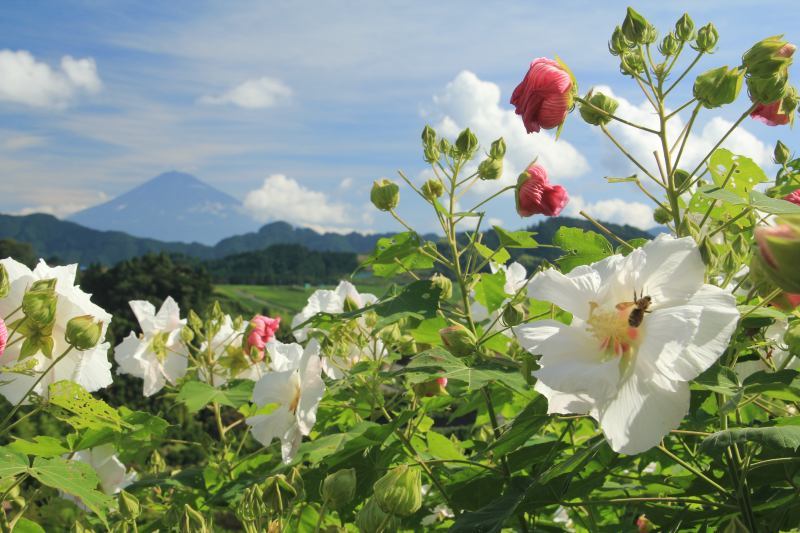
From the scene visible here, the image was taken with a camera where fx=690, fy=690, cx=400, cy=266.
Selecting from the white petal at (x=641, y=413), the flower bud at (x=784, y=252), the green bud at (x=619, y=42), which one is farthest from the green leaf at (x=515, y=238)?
the flower bud at (x=784, y=252)

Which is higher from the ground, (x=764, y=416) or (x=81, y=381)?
(x=81, y=381)

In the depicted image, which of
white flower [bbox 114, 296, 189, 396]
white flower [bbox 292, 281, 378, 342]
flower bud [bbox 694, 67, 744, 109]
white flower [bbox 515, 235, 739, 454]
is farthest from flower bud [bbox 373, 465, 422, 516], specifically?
white flower [bbox 114, 296, 189, 396]

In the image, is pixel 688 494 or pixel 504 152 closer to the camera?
pixel 688 494

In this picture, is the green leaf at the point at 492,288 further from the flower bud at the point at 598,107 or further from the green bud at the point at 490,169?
the flower bud at the point at 598,107

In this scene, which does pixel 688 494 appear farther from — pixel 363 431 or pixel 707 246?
pixel 363 431

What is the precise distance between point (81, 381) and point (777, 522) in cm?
141

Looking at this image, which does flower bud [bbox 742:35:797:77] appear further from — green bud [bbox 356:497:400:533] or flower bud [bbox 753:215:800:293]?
green bud [bbox 356:497:400:533]

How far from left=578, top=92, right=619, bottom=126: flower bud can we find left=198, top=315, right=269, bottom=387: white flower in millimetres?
1598

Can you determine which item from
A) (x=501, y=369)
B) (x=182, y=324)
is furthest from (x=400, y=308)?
(x=182, y=324)

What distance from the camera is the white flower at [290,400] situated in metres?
1.72

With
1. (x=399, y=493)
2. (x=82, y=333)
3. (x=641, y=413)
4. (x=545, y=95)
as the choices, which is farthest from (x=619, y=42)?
(x=82, y=333)

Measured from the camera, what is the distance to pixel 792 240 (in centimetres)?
68

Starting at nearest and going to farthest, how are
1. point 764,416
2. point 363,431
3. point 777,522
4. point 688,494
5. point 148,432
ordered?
1. point 777,522
2. point 688,494
3. point 363,431
4. point 764,416
5. point 148,432

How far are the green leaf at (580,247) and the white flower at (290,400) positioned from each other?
0.66 m
